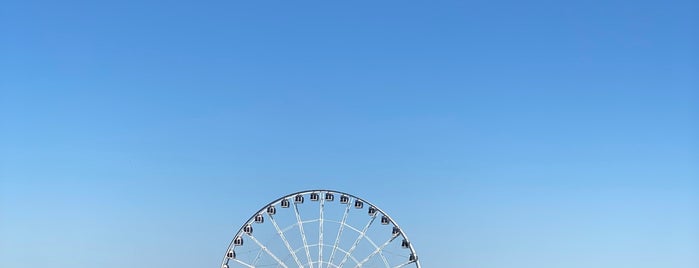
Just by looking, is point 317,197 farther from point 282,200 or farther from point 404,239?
point 404,239

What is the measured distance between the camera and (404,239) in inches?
3720

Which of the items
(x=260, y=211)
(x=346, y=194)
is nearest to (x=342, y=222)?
(x=346, y=194)

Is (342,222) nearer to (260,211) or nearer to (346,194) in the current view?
(346,194)

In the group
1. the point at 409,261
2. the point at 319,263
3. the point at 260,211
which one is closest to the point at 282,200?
the point at 260,211

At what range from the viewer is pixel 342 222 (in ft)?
311

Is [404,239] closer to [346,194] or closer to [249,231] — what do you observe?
[346,194]

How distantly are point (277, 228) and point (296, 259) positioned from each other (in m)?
4.71

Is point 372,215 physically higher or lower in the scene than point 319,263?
higher

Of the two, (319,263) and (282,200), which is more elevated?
(282,200)

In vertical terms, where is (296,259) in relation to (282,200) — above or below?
below

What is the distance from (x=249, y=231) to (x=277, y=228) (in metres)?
3.14

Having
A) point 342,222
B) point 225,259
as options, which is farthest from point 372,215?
point 225,259

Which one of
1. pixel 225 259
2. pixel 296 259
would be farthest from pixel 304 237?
pixel 225 259

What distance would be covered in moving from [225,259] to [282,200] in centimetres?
901
